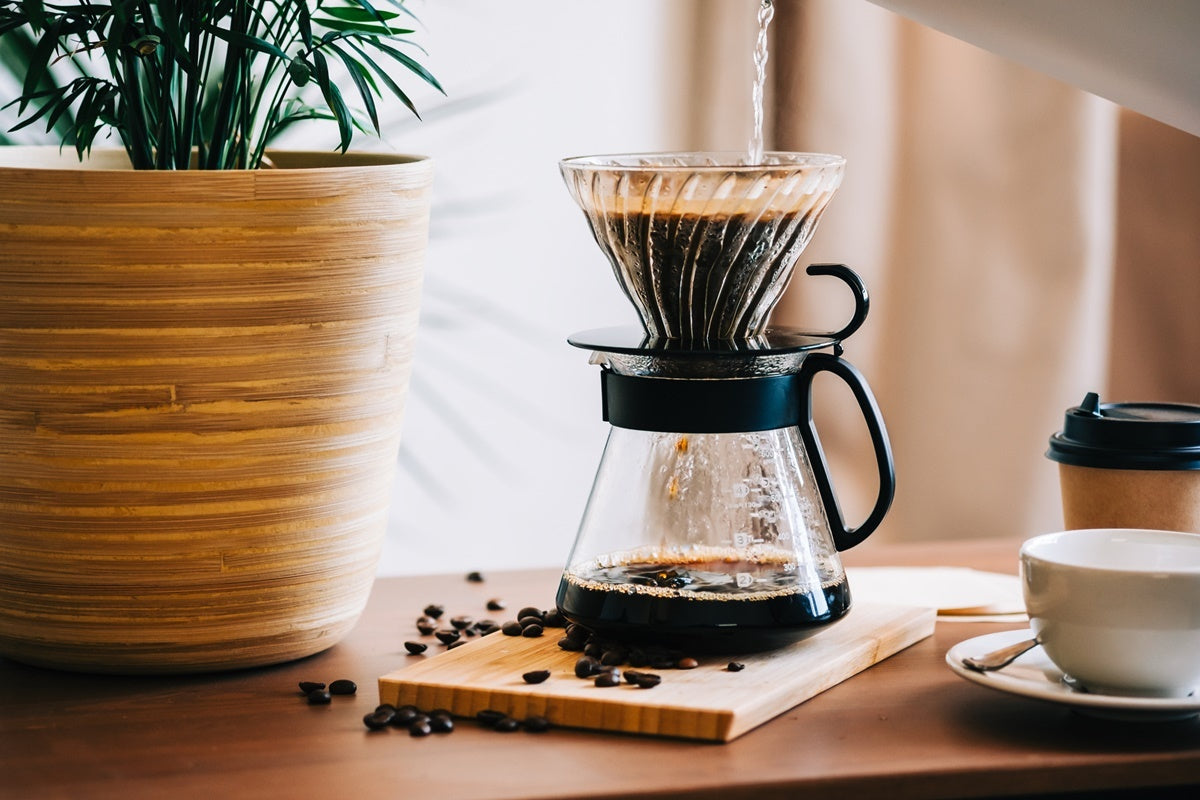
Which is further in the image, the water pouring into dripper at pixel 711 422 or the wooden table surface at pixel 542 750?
the water pouring into dripper at pixel 711 422

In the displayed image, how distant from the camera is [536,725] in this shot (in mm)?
778

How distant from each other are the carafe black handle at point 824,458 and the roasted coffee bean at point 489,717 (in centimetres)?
25

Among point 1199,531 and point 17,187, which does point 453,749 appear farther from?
point 1199,531

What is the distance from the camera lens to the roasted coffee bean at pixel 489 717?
788 millimetres

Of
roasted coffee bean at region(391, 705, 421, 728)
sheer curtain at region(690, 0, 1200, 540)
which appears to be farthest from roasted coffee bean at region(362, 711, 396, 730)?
sheer curtain at region(690, 0, 1200, 540)

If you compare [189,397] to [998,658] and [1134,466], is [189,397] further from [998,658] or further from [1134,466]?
[1134,466]

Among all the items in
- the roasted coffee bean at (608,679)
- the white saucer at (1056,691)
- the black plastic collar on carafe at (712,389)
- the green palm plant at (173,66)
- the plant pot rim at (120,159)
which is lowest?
the roasted coffee bean at (608,679)

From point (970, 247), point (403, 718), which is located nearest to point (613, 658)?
point (403, 718)

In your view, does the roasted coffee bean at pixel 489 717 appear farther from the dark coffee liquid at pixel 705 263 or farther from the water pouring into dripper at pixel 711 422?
the dark coffee liquid at pixel 705 263

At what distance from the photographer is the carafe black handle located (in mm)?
873

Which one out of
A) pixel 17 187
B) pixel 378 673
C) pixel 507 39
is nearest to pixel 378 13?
pixel 17 187

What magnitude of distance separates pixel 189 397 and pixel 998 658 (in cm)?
50

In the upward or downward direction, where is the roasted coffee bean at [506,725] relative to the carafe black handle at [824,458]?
downward

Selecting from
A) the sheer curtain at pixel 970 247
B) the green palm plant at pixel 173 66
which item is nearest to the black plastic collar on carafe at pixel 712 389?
the green palm plant at pixel 173 66
